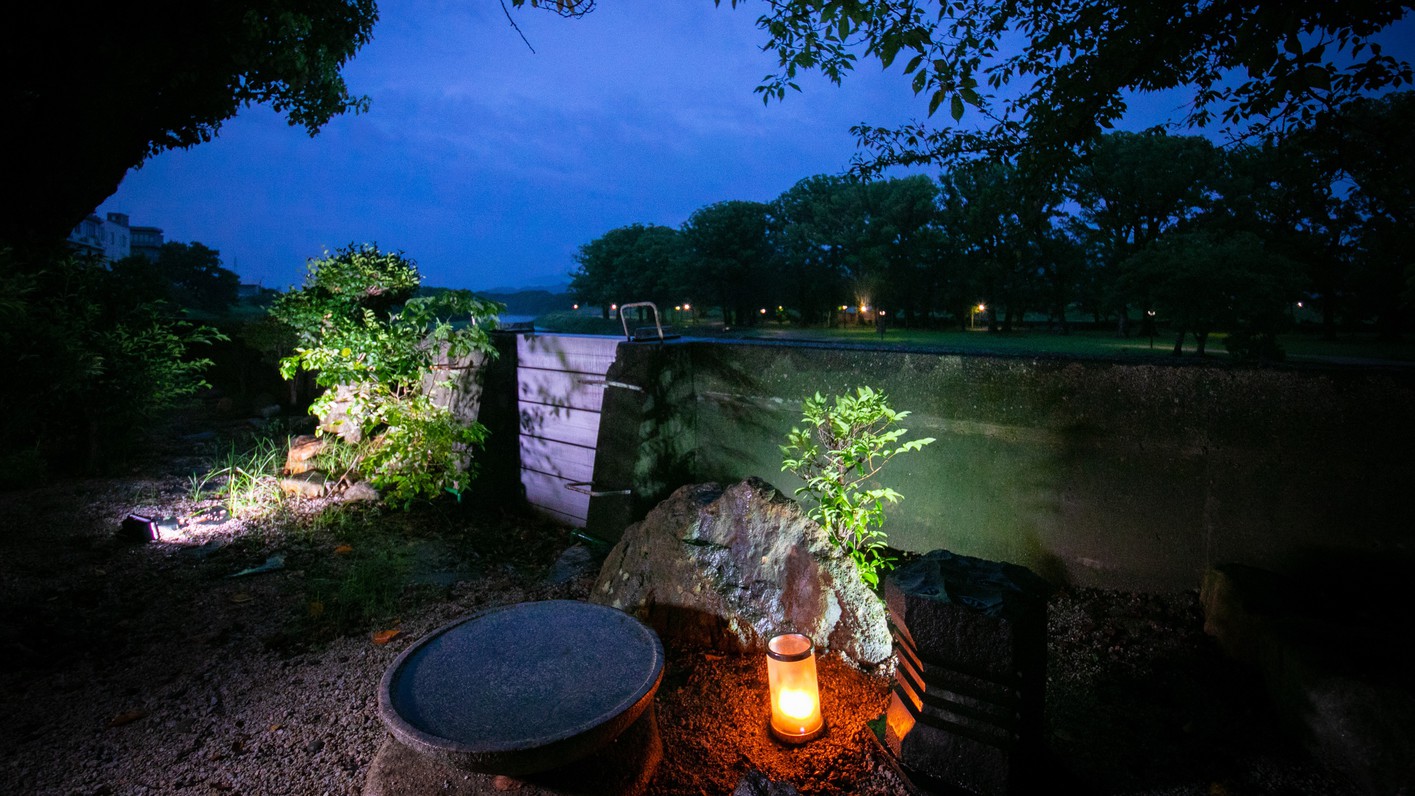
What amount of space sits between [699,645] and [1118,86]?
4176 millimetres

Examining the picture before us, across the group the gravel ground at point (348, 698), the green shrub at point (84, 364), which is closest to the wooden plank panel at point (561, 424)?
the gravel ground at point (348, 698)

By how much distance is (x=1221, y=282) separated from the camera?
13.8 metres

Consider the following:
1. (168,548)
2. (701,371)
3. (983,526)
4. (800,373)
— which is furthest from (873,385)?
(168,548)

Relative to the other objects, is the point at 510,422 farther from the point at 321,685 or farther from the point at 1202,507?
the point at 1202,507

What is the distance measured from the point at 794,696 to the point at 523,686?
43.8 inches

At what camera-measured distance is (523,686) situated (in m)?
2.09

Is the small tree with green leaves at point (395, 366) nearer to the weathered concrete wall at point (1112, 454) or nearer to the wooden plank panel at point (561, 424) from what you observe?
the wooden plank panel at point (561, 424)

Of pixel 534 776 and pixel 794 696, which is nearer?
pixel 534 776

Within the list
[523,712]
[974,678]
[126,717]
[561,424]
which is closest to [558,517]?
[561,424]

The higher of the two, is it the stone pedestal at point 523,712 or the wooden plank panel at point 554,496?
the stone pedestal at point 523,712

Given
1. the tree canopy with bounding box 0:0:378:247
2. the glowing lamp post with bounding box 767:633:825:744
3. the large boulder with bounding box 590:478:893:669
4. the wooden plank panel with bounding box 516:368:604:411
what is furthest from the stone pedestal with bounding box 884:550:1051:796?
the tree canopy with bounding box 0:0:378:247

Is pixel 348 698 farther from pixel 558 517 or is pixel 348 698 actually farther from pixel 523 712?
pixel 558 517

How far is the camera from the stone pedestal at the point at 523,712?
176 centimetres

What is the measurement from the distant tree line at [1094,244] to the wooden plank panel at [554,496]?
4.26 metres
